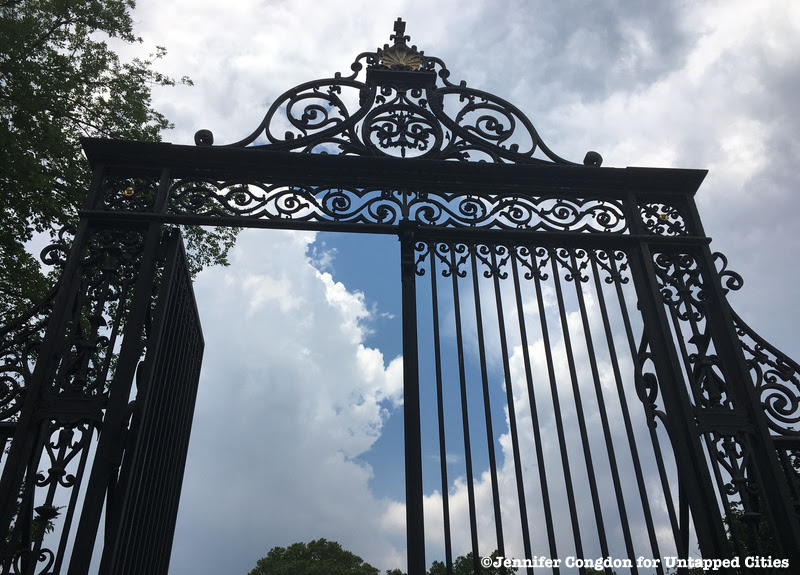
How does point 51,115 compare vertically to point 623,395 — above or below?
above

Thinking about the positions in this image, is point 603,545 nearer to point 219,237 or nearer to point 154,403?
point 154,403

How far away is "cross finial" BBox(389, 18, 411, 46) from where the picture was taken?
21.6 feet

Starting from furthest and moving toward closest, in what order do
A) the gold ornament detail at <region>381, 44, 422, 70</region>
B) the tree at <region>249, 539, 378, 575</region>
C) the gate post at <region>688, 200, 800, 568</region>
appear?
the tree at <region>249, 539, 378, 575</region>
the gold ornament detail at <region>381, 44, 422, 70</region>
the gate post at <region>688, 200, 800, 568</region>

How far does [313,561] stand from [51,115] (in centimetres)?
2117

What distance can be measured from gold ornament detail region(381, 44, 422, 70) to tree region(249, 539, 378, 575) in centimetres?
2247

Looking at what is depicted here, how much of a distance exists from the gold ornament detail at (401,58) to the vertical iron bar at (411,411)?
74.4 inches

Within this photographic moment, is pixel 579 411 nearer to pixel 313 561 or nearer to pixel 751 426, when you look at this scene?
pixel 751 426

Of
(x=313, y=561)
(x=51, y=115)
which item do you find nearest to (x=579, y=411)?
(x=51, y=115)

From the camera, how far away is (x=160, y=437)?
16.6 feet

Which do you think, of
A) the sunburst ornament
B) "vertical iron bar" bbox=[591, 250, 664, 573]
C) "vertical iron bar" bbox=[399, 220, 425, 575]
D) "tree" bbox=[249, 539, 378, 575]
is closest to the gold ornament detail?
the sunburst ornament

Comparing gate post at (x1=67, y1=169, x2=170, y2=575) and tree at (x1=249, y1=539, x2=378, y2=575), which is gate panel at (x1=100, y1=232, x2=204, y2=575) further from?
tree at (x1=249, y1=539, x2=378, y2=575)

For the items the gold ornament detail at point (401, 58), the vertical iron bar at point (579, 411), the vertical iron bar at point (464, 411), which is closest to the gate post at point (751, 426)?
the vertical iron bar at point (579, 411)

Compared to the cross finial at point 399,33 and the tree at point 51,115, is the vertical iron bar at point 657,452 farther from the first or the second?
the tree at point 51,115

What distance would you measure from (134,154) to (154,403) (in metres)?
2.21
